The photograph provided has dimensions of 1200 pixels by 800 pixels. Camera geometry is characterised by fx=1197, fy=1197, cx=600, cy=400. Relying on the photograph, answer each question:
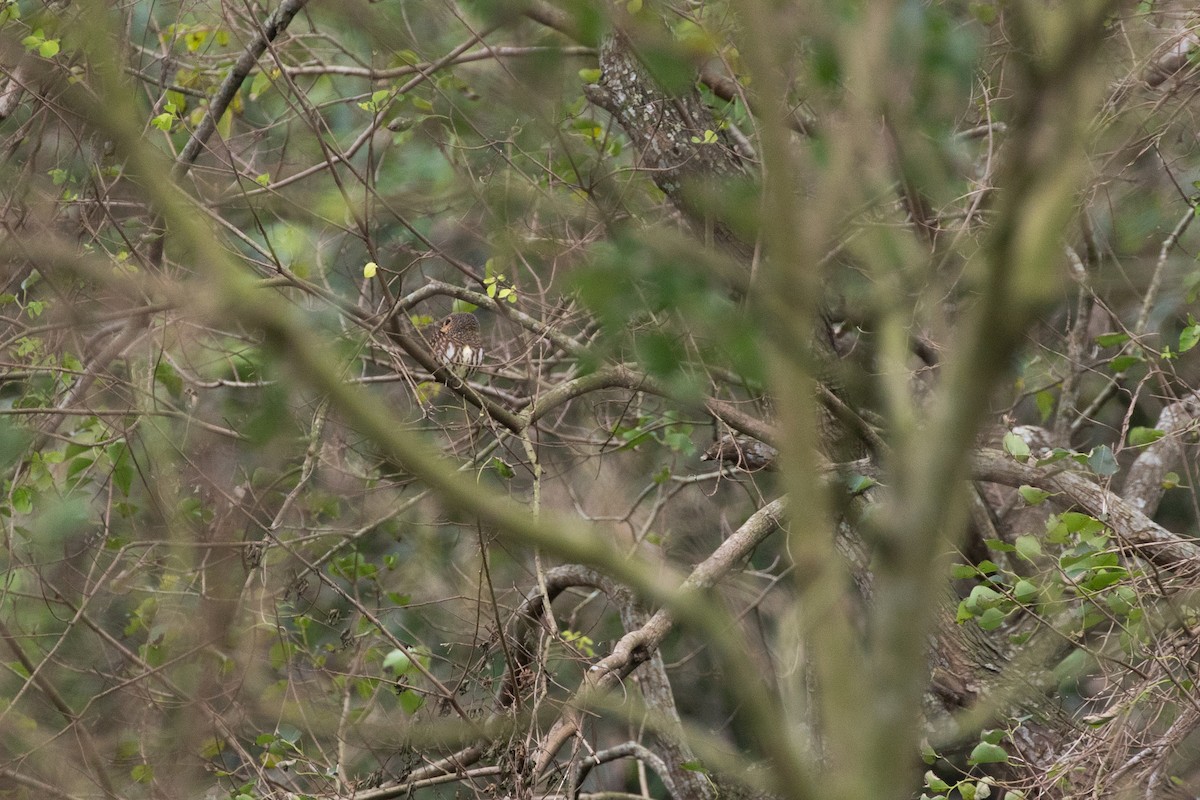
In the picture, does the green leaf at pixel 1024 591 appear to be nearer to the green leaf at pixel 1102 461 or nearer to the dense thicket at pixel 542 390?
the dense thicket at pixel 542 390

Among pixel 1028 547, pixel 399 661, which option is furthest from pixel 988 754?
pixel 399 661

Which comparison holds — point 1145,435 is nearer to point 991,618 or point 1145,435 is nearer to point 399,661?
point 991,618

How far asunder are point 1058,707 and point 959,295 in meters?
1.54

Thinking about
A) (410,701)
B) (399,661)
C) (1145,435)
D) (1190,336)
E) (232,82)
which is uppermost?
(232,82)

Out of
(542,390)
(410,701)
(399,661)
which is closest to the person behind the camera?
(399,661)

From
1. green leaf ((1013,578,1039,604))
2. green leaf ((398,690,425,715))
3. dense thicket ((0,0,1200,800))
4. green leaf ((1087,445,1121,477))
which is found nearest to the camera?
dense thicket ((0,0,1200,800))

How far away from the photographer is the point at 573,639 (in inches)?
155

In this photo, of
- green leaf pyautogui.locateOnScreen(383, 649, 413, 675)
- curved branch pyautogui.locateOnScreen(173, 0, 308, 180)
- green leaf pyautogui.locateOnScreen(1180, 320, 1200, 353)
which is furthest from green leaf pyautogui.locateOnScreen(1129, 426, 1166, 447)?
curved branch pyautogui.locateOnScreen(173, 0, 308, 180)

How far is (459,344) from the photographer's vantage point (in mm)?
3545

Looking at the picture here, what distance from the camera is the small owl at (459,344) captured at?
3467 millimetres

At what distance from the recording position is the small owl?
3.47 meters

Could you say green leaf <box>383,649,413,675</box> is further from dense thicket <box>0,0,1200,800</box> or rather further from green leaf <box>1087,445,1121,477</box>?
green leaf <box>1087,445,1121,477</box>

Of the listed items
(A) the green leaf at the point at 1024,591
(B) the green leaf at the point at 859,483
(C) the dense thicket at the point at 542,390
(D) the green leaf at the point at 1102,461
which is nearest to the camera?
(C) the dense thicket at the point at 542,390

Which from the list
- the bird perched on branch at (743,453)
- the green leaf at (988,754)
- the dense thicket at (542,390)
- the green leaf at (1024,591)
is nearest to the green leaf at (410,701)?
the dense thicket at (542,390)
